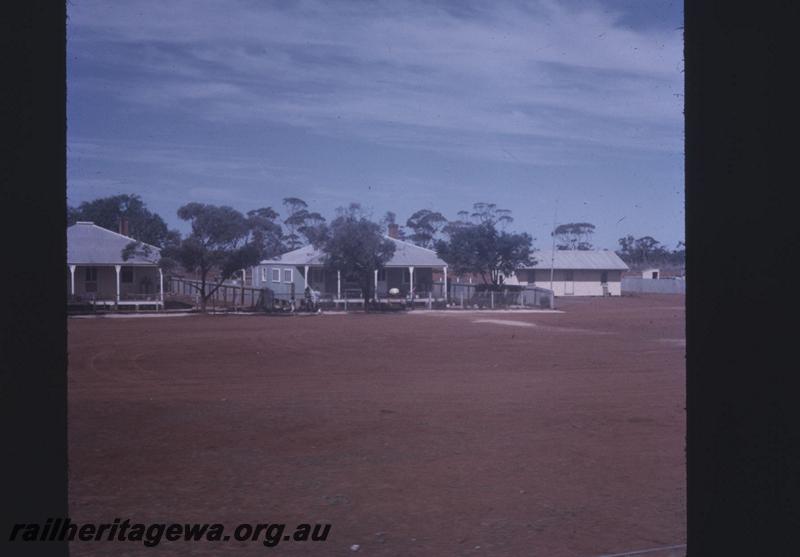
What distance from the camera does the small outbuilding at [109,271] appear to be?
46.5 meters

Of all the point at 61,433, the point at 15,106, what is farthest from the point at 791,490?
the point at 15,106

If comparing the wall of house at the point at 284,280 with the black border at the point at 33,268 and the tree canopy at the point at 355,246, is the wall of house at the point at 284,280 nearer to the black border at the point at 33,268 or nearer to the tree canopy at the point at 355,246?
the tree canopy at the point at 355,246

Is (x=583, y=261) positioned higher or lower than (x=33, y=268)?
higher

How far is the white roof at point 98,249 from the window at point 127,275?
129cm

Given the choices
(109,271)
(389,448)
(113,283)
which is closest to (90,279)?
(109,271)

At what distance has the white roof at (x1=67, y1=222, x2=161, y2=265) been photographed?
46.3 metres

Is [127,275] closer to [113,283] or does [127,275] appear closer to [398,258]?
[113,283]

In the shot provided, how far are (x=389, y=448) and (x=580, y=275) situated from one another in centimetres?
7154

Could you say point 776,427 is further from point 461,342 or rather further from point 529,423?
point 461,342

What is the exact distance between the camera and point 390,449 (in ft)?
34.8

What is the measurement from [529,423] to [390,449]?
2.93 metres

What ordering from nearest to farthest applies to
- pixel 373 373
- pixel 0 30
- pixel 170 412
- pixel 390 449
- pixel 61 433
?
pixel 0 30 → pixel 61 433 → pixel 390 449 → pixel 170 412 → pixel 373 373

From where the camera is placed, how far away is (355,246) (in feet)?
163

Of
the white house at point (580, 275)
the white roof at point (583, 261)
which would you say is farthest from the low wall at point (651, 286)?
the white roof at point (583, 261)
